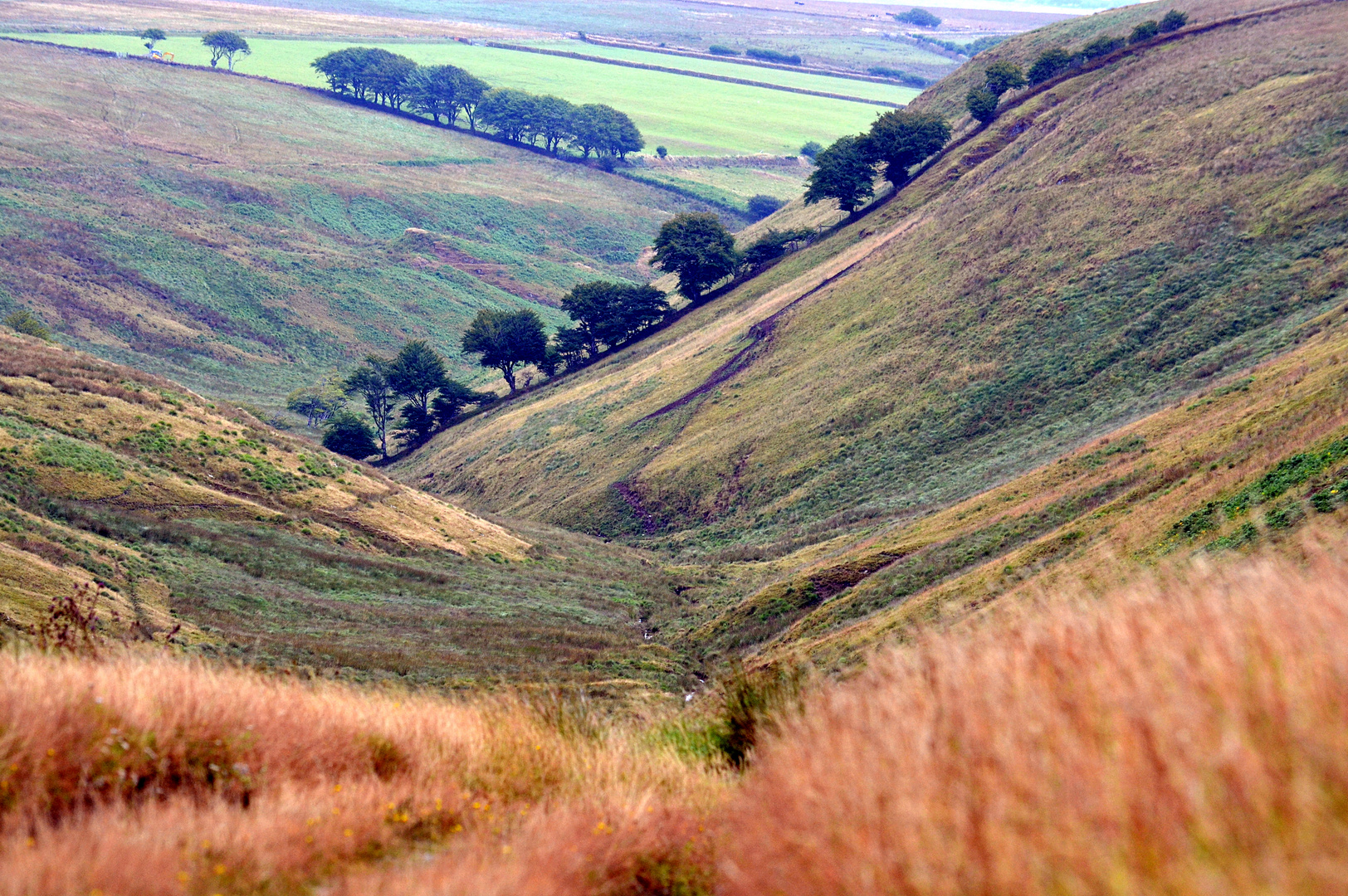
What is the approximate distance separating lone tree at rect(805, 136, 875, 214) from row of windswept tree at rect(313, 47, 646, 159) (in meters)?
92.0

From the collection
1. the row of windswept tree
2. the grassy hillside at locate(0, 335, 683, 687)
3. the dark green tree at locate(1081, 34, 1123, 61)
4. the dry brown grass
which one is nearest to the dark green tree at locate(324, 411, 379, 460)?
the grassy hillside at locate(0, 335, 683, 687)

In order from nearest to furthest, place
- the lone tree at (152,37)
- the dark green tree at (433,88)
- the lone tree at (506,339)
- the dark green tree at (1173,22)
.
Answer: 1. the dark green tree at (1173,22)
2. the lone tree at (506,339)
3. the dark green tree at (433,88)
4. the lone tree at (152,37)

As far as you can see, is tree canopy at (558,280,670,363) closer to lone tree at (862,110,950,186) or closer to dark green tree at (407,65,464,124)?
lone tree at (862,110,950,186)

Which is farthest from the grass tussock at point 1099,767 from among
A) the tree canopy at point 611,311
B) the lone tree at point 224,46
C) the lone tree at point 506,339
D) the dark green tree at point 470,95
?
the lone tree at point 224,46

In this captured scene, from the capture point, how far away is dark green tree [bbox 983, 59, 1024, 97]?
85.1 metres

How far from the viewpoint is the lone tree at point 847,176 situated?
83125 mm

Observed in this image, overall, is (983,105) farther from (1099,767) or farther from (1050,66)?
(1099,767)

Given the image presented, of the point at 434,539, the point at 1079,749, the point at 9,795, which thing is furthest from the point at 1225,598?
the point at 434,539

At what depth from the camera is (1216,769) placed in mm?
3889

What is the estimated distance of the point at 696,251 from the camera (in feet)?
278

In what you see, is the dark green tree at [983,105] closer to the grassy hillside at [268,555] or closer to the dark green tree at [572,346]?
the dark green tree at [572,346]

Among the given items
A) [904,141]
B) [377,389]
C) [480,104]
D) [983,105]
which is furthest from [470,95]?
[983,105]

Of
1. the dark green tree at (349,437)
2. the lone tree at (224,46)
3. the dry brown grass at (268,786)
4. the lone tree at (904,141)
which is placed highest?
the lone tree at (224,46)

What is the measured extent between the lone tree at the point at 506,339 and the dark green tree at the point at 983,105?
44943mm
